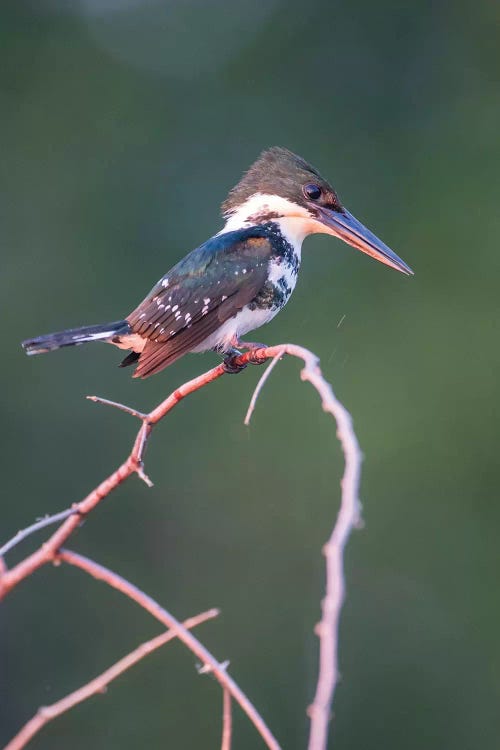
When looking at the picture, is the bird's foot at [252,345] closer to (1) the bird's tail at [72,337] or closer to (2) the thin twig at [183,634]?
(1) the bird's tail at [72,337]

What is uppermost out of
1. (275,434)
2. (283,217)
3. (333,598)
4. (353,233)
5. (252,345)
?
(275,434)

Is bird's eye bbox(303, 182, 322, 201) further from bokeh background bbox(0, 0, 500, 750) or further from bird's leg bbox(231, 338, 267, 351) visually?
bokeh background bbox(0, 0, 500, 750)

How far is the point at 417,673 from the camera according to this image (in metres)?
6.21

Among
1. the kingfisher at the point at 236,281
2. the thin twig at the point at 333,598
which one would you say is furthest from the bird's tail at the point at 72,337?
the thin twig at the point at 333,598

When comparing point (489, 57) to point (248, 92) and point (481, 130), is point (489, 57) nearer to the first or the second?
point (481, 130)

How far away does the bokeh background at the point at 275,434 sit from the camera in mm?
5969

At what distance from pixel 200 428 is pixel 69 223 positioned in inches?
60.8

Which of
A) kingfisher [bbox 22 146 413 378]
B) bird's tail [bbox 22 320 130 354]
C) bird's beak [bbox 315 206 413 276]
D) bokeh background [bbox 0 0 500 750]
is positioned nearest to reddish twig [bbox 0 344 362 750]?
bird's tail [bbox 22 320 130 354]

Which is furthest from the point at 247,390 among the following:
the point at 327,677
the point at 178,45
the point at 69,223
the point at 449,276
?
the point at 327,677

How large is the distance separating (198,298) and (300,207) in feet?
1.36

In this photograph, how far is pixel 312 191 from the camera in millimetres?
2902

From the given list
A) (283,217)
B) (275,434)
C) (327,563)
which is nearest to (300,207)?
(283,217)

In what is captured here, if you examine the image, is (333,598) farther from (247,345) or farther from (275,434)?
(275,434)

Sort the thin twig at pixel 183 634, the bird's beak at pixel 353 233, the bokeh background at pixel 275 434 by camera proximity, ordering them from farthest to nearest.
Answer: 1. the bokeh background at pixel 275 434
2. the bird's beak at pixel 353 233
3. the thin twig at pixel 183 634
